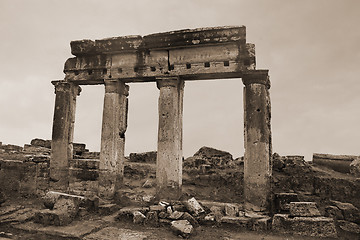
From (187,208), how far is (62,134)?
5026 millimetres

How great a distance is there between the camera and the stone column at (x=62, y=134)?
29.0 ft

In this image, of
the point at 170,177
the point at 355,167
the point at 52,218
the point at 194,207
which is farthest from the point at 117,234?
the point at 355,167

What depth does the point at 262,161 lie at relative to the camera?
276 inches

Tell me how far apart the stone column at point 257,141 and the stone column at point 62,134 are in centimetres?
587

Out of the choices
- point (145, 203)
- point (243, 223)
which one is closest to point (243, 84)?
point (243, 223)

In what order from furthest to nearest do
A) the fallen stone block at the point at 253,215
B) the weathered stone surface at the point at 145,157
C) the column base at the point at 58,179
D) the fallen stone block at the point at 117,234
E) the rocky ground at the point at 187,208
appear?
1. the weathered stone surface at the point at 145,157
2. the column base at the point at 58,179
3. the fallen stone block at the point at 253,215
4. the rocky ground at the point at 187,208
5. the fallen stone block at the point at 117,234

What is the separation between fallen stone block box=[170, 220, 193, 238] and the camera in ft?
18.5

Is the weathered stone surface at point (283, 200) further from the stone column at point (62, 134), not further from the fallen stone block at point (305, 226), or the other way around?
the stone column at point (62, 134)

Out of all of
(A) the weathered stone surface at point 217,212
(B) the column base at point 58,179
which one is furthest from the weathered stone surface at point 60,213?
(A) the weathered stone surface at point 217,212

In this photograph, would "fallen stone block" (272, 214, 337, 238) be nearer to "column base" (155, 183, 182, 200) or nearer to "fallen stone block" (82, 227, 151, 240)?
"column base" (155, 183, 182, 200)

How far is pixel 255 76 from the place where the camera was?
289 inches

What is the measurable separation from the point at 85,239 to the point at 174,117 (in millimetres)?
3963

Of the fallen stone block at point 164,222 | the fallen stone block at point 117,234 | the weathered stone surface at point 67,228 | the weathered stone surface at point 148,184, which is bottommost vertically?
the fallen stone block at point 117,234

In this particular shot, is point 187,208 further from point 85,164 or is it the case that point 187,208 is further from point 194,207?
→ point 85,164
